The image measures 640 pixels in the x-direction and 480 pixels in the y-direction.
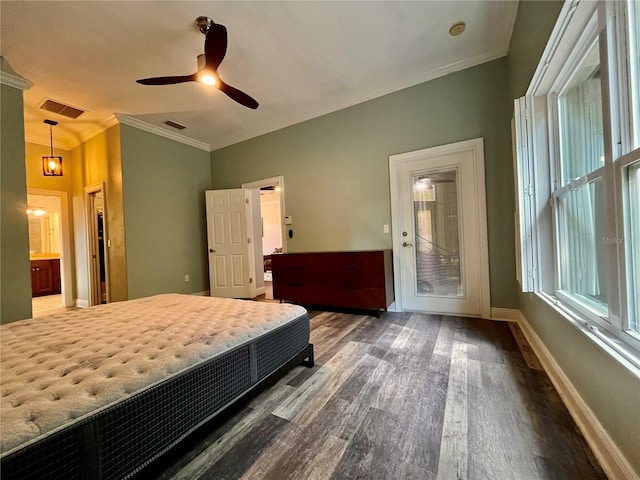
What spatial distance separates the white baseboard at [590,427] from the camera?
2.94ft

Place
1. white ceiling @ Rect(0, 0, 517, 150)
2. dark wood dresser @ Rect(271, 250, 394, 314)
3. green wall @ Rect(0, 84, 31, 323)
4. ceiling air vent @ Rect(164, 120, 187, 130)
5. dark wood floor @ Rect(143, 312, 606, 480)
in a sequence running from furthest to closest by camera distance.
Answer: ceiling air vent @ Rect(164, 120, 187, 130) < dark wood dresser @ Rect(271, 250, 394, 314) < green wall @ Rect(0, 84, 31, 323) < white ceiling @ Rect(0, 0, 517, 150) < dark wood floor @ Rect(143, 312, 606, 480)

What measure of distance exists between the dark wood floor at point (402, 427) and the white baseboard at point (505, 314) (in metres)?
0.72

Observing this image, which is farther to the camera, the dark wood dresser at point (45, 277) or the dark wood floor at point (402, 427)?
the dark wood dresser at point (45, 277)

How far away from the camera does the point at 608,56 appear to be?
98 cm

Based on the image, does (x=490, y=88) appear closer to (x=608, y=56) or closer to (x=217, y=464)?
(x=608, y=56)

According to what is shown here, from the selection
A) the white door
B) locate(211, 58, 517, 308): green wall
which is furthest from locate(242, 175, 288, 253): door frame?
the white door

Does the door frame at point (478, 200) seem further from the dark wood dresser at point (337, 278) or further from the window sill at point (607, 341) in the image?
the window sill at point (607, 341)

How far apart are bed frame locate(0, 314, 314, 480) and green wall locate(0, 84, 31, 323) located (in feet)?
9.56

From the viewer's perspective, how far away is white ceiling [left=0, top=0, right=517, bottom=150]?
204 centimetres

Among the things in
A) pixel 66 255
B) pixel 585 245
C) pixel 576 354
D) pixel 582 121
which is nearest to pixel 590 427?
pixel 576 354

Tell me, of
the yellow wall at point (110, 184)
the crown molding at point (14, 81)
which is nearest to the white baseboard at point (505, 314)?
the yellow wall at point (110, 184)

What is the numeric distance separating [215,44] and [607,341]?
3.00m

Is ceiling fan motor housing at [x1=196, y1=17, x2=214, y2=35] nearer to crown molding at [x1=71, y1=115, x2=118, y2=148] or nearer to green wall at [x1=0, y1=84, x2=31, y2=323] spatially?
green wall at [x1=0, y1=84, x2=31, y2=323]

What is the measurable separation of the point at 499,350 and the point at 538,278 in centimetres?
64
